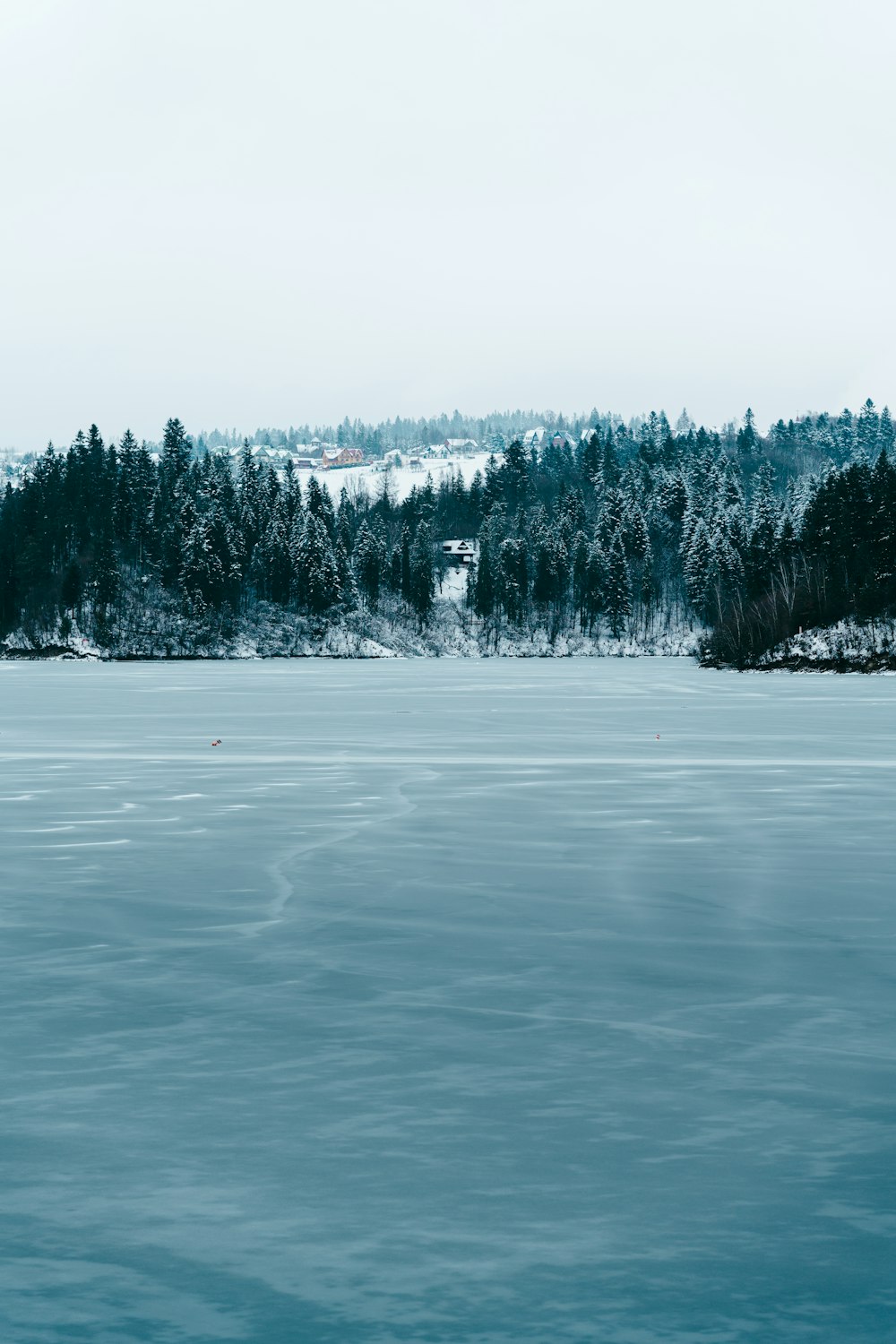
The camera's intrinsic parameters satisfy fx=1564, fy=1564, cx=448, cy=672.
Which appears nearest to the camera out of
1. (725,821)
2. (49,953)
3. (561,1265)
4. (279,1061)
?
(561,1265)

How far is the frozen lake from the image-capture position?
7.04m

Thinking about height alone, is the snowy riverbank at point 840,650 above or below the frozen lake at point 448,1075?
above

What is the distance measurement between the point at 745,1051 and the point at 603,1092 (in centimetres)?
151

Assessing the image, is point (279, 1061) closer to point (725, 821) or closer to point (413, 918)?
point (413, 918)

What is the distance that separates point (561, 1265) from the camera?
729 centimetres

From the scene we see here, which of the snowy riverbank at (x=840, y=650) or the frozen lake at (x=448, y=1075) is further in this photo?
the snowy riverbank at (x=840, y=650)

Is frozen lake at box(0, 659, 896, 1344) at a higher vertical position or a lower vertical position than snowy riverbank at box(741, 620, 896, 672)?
lower

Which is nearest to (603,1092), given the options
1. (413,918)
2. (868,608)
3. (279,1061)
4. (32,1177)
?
(279,1061)

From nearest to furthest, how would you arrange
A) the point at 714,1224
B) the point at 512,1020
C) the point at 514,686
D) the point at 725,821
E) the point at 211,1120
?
the point at 714,1224
the point at 211,1120
the point at 512,1020
the point at 725,821
the point at 514,686

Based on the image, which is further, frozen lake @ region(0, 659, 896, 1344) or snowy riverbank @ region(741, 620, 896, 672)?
snowy riverbank @ region(741, 620, 896, 672)

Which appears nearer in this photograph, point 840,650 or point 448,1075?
point 448,1075

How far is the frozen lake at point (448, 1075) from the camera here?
704 cm

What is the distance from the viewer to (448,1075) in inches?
413

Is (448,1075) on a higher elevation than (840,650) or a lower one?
lower
